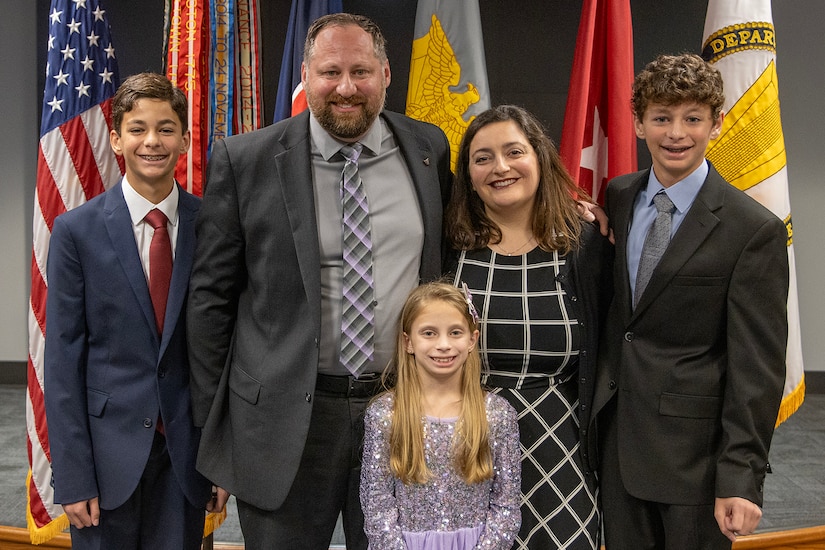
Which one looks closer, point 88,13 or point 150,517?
point 150,517

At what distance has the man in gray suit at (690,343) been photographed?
1683 mm

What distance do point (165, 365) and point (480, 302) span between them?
2.67 ft

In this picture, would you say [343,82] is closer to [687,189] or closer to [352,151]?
[352,151]

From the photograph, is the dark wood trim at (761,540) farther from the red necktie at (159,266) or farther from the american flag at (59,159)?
the red necktie at (159,266)

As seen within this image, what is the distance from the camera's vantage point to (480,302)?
73.1 inches

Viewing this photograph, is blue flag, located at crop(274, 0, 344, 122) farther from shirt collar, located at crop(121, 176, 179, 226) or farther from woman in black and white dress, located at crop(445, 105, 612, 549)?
woman in black and white dress, located at crop(445, 105, 612, 549)

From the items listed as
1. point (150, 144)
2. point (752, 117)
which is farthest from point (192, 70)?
point (752, 117)

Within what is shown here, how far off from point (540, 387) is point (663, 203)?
1.77 feet

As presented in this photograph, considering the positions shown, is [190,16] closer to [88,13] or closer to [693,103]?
[88,13]

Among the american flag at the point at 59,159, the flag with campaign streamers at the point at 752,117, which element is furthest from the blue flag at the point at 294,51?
the flag with campaign streamers at the point at 752,117

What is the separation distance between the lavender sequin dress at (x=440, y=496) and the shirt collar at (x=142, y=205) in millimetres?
753

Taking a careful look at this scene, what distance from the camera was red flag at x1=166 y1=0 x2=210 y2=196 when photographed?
2.65 m

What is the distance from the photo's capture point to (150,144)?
191 cm

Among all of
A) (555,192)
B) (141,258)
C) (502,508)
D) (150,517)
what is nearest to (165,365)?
(141,258)
